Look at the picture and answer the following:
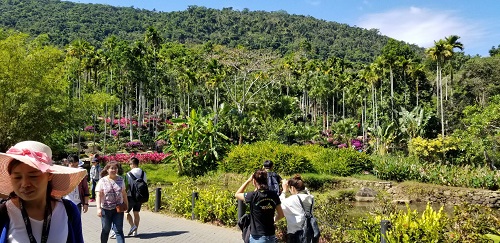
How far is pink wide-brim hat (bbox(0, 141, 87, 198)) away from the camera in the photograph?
217 centimetres

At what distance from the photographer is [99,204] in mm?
6480

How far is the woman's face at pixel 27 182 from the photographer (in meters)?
2.19

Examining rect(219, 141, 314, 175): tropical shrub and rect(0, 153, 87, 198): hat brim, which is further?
rect(219, 141, 314, 175): tropical shrub

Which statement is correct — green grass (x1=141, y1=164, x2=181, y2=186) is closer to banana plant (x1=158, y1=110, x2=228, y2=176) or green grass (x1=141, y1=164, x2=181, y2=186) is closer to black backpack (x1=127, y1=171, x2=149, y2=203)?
banana plant (x1=158, y1=110, x2=228, y2=176)

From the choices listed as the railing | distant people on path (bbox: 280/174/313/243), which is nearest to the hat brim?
distant people on path (bbox: 280/174/313/243)

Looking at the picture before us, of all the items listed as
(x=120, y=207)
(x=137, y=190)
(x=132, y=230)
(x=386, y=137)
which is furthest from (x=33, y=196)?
(x=386, y=137)

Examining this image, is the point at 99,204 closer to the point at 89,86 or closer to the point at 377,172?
the point at 377,172

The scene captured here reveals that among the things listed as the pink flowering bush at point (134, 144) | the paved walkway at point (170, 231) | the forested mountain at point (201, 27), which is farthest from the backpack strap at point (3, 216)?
the forested mountain at point (201, 27)

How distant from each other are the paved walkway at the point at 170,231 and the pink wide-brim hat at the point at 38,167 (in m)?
6.34

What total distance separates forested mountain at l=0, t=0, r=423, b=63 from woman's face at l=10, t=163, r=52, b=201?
100 m

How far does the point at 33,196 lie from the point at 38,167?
7.2 inches

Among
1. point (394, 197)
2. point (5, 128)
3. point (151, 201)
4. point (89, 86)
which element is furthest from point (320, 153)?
point (89, 86)

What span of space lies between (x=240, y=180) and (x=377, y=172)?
799 cm

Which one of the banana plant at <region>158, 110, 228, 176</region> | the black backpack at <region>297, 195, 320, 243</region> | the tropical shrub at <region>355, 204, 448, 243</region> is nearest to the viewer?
the black backpack at <region>297, 195, 320, 243</region>
